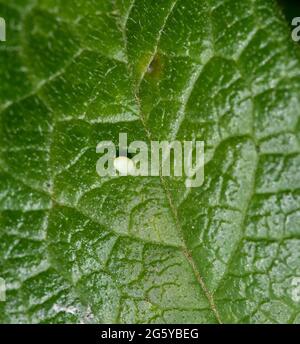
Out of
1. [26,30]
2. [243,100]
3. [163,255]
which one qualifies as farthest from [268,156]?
[26,30]

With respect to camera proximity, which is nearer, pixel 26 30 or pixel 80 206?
pixel 26 30

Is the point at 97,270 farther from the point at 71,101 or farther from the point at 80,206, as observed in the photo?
the point at 71,101
